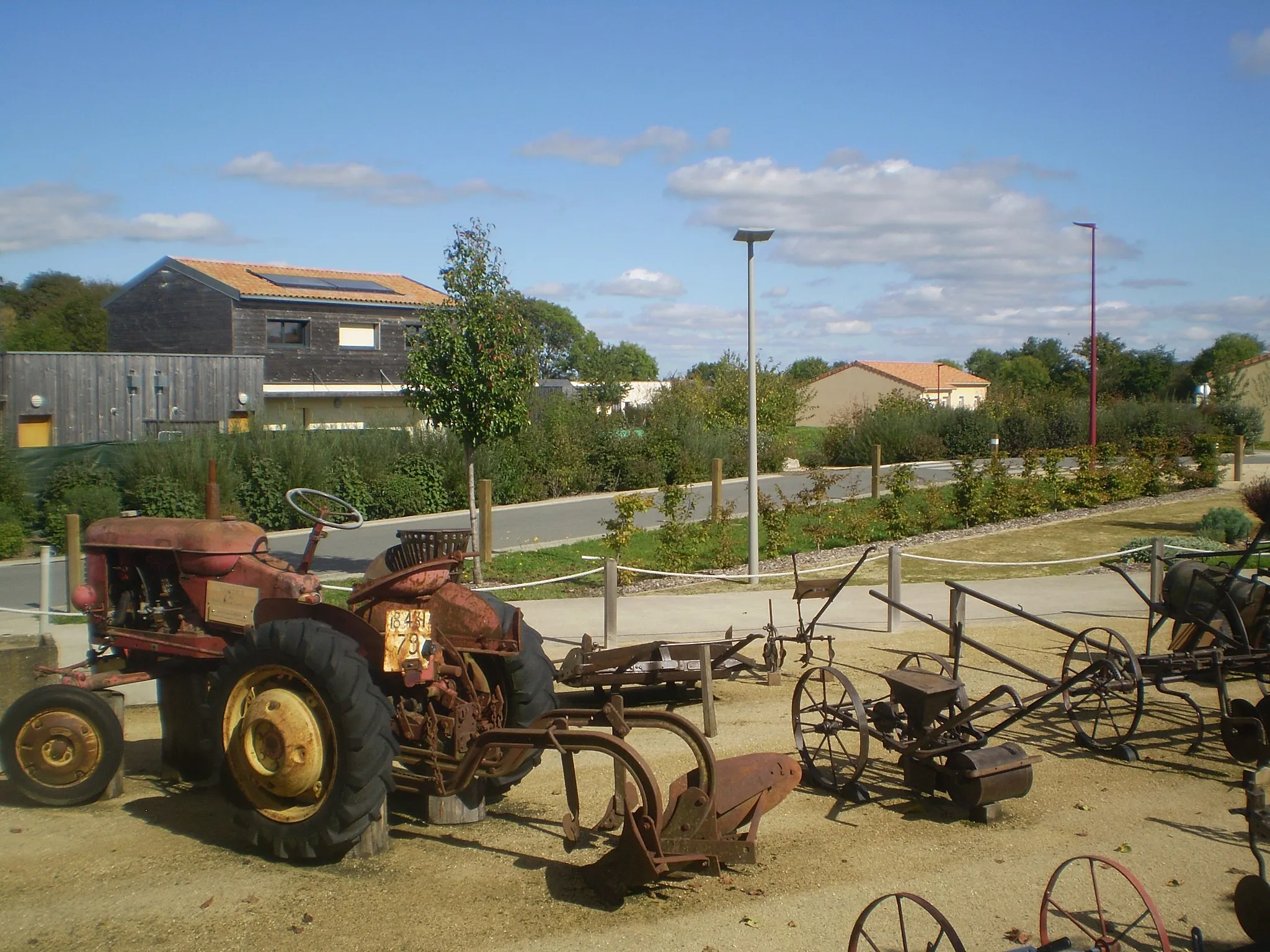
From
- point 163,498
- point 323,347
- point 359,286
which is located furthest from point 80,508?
point 359,286

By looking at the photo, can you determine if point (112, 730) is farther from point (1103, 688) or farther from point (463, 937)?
point (1103, 688)

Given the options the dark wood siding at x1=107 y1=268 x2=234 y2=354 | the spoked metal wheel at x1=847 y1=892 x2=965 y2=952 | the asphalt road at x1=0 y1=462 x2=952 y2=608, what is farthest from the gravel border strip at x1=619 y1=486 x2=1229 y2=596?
the dark wood siding at x1=107 y1=268 x2=234 y2=354

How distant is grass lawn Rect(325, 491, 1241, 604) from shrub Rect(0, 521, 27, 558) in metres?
7.25

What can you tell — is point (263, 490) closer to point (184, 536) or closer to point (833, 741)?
point (184, 536)

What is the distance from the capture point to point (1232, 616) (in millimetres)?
7250

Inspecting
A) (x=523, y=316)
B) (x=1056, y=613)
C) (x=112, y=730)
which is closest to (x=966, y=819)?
(x=112, y=730)

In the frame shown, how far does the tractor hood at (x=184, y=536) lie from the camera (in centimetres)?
616

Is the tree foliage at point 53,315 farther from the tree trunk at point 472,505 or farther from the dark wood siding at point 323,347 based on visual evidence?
the tree trunk at point 472,505

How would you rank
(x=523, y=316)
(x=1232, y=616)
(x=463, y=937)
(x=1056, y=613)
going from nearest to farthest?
(x=463, y=937), (x=1232, y=616), (x=1056, y=613), (x=523, y=316)

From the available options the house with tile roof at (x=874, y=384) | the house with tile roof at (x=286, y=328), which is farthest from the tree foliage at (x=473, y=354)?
the house with tile roof at (x=874, y=384)

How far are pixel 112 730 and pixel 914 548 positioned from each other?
520 inches

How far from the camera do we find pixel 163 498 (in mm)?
18891

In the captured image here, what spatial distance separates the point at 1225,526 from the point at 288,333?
27080mm

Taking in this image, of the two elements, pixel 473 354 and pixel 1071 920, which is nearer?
pixel 1071 920
